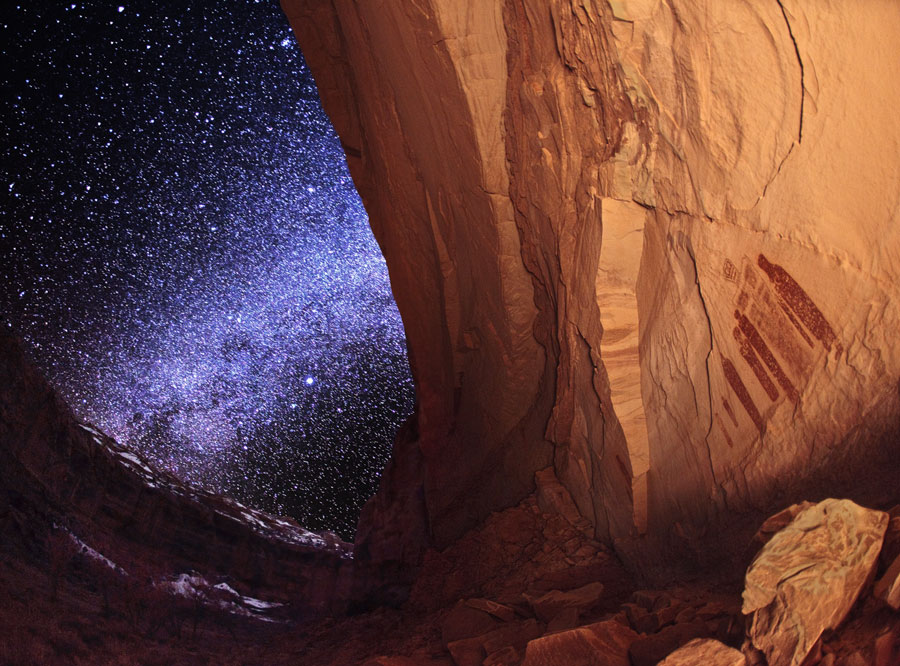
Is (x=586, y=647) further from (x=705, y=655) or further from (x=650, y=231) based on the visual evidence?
(x=650, y=231)

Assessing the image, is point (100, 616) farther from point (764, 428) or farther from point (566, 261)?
point (764, 428)

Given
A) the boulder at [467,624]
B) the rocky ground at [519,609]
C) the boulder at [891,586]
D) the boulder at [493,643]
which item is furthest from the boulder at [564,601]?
the boulder at [891,586]

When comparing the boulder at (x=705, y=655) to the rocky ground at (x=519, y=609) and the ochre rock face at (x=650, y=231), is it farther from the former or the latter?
the ochre rock face at (x=650, y=231)

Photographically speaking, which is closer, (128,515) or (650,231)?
(650,231)

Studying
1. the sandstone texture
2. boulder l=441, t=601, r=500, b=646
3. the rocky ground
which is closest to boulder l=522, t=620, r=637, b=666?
the rocky ground

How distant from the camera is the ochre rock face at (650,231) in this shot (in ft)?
5.66

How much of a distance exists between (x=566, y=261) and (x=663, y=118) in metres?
1.19

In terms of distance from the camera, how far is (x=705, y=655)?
55.4 inches

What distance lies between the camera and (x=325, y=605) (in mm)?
6562

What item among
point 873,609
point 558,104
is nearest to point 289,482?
point 558,104

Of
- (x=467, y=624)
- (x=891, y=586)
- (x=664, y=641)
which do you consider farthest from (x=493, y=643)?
(x=891, y=586)

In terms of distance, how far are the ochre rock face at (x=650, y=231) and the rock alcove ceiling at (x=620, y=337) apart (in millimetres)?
13

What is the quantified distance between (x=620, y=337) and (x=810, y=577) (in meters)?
1.79

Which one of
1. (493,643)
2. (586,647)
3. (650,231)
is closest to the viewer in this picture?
(586,647)
